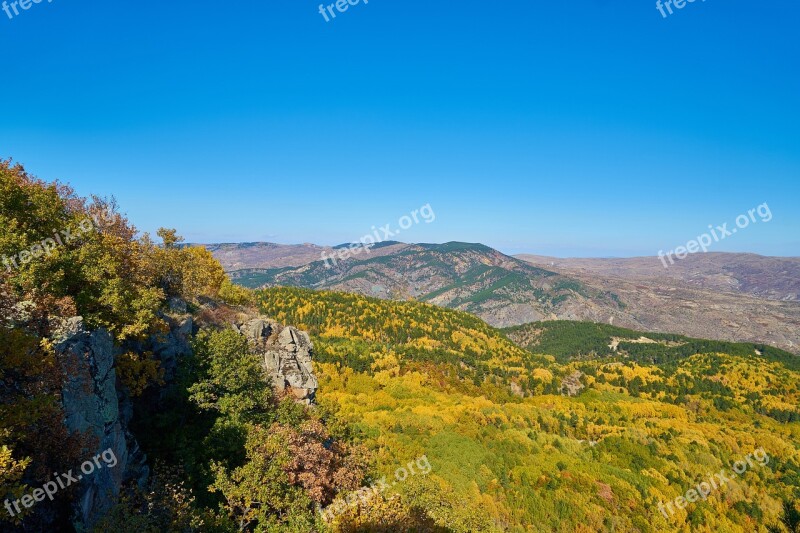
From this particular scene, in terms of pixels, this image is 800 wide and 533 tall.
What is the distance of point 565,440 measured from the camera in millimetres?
59969

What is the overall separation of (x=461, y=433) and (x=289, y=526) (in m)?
38.8

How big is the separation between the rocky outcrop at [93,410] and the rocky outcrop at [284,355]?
61.9 feet

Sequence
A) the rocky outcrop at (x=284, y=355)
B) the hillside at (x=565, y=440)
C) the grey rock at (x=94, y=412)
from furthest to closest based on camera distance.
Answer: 1. the hillside at (x=565, y=440)
2. the rocky outcrop at (x=284, y=355)
3. the grey rock at (x=94, y=412)

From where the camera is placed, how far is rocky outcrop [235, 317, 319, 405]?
141ft

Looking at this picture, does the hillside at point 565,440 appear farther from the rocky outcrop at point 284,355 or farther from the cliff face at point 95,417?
the cliff face at point 95,417

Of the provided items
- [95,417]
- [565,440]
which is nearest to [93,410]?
[95,417]

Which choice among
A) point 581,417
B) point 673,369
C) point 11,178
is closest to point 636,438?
point 581,417

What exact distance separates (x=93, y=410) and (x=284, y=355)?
26.1 metres

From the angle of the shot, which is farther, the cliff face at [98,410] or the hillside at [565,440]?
the hillside at [565,440]

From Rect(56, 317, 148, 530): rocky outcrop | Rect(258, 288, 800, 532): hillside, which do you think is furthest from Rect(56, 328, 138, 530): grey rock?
Rect(258, 288, 800, 532): hillside

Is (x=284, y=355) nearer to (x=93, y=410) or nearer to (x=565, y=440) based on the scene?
(x=93, y=410)

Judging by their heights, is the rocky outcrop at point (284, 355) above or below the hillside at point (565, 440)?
above

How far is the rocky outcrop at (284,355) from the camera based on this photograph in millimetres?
42938

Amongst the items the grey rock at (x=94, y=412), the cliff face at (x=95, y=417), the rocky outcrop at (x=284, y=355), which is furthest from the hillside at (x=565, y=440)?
the grey rock at (x=94, y=412)
